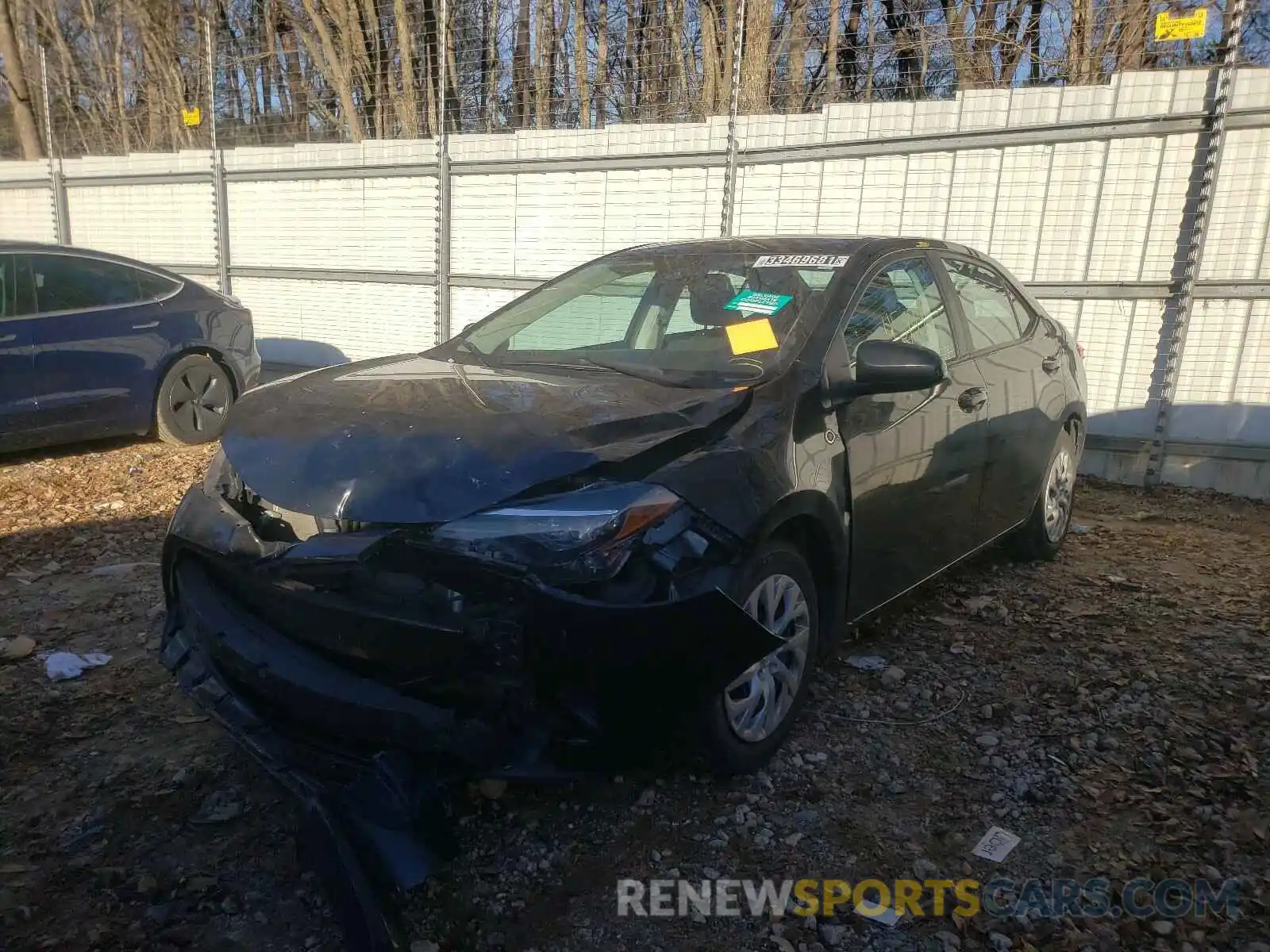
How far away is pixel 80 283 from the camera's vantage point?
643cm

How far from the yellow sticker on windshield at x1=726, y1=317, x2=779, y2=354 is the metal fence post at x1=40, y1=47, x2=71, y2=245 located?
476 inches

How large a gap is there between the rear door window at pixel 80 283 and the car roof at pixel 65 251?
0.03m

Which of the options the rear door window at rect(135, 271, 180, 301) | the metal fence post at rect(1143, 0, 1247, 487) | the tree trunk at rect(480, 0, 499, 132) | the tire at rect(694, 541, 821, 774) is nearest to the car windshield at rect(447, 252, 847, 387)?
the tire at rect(694, 541, 821, 774)

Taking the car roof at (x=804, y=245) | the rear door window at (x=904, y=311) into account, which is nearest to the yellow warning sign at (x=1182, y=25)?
the car roof at (x=804, y=245)

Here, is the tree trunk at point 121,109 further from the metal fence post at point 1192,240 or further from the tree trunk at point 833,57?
the metal fence post at point 1192,240

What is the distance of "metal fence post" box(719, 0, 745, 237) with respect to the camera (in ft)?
23.7

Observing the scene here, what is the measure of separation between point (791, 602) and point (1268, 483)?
5157 mm

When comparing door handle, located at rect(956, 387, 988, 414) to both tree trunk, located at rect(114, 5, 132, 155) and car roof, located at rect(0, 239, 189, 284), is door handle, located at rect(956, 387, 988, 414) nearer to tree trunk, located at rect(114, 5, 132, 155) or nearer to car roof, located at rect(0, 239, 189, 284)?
car roof, located at rect(0, 239, 189, 284)

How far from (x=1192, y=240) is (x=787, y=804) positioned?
5.46 metres

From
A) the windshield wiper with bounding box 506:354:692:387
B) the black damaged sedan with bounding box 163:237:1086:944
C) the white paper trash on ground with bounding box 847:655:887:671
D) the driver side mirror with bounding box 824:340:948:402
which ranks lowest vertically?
the white paper trash on ground with bounding box 847:655:887:671

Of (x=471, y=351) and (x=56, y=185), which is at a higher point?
(x=56, y=185)

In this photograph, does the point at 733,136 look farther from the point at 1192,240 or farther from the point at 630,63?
the point at 1192,240

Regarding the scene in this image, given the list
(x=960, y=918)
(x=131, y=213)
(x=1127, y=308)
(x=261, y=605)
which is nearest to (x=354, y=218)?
(x=131, y=213)

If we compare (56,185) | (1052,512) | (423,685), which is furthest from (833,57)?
(56,185)
